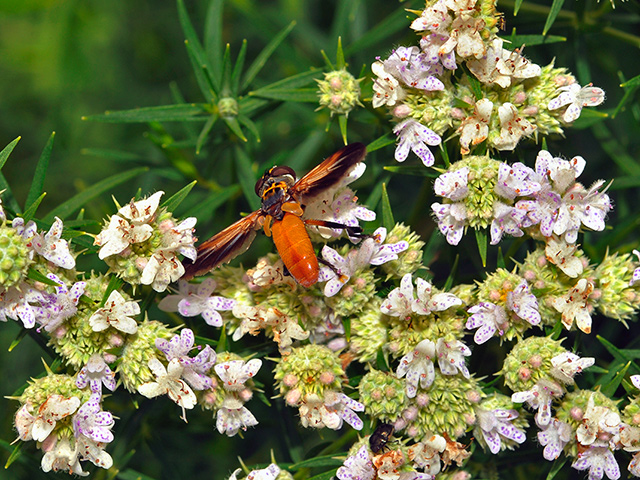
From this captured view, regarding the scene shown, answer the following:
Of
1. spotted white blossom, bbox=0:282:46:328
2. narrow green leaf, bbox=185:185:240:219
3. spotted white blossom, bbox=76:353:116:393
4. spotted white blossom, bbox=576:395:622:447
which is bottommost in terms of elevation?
spotted white blossom, bbox=576:395:622:447

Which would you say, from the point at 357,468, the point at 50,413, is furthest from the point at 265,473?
the point at 50,413

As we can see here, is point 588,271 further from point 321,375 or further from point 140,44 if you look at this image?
point 140,44

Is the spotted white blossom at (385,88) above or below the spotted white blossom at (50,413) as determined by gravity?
above

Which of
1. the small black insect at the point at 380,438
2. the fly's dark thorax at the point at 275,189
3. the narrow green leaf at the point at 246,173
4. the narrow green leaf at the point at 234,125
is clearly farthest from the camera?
the narrow green leaf at the point at 246,173

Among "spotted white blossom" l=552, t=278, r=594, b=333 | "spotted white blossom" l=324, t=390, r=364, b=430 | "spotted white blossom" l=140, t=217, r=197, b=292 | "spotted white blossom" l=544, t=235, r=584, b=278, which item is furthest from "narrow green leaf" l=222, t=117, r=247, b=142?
"spotted white blossom" l=552, t=278, r=594, b=333

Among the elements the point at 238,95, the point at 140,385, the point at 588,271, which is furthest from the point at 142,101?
the point at 588,271

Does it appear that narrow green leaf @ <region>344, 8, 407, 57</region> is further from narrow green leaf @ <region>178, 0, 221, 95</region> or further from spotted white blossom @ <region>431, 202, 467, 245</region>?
spotted white blossom @ <region>431, 202, 467, 245</region>

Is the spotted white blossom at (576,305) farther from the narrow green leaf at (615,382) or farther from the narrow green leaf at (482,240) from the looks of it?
the narrow green leaf at (482,240)

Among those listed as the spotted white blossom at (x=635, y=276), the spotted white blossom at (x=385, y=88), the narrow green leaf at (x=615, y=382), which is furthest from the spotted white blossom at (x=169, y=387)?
the spotted white blossom at (x=635, y=276)
